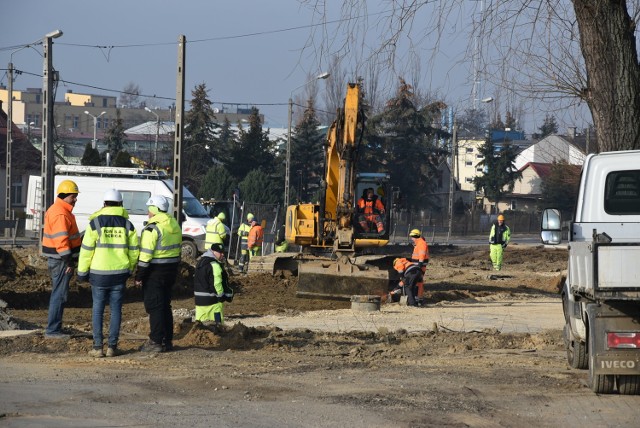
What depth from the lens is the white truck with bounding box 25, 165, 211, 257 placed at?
1313 inches

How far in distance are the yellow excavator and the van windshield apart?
901 cm

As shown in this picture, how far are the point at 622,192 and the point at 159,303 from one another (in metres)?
5.13

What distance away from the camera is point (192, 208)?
3450cm

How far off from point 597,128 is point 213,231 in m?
10.4

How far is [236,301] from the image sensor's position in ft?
70.6

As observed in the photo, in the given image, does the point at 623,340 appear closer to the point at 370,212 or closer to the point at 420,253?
the point at 420,253

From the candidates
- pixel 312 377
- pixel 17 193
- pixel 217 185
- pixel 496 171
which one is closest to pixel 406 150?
pixel 496 171

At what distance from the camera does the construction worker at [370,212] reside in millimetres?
23578

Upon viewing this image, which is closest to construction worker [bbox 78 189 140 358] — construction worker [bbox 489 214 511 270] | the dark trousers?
the dark trousers

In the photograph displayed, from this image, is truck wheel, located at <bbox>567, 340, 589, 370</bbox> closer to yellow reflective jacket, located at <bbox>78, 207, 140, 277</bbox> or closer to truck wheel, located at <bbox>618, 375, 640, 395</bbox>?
truck wheel, located at <bbox>618, 375, 640, 395</bbox>

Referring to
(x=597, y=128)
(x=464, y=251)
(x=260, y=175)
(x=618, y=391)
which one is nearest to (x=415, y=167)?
(x=260, y=175)

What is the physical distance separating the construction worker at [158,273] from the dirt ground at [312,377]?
1.05 ft

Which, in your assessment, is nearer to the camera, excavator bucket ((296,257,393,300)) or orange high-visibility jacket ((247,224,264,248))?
excavator bucket ((296,257,393,300))

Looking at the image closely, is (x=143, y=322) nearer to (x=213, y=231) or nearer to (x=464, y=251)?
(x=213, y=231)
